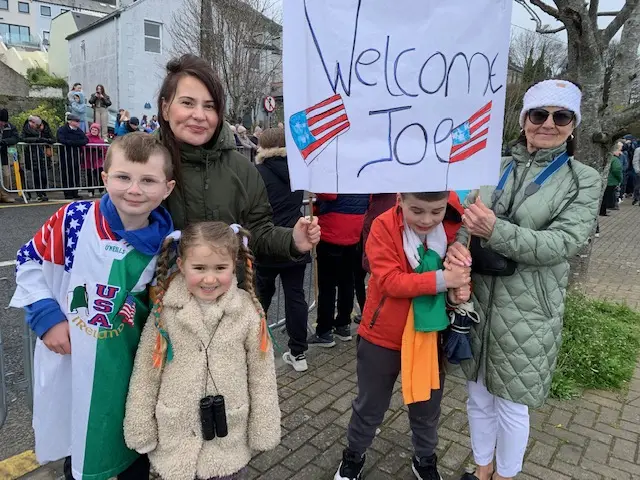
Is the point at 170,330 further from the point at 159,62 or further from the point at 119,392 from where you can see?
the point at 159,62

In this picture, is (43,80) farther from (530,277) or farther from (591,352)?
(530,277)

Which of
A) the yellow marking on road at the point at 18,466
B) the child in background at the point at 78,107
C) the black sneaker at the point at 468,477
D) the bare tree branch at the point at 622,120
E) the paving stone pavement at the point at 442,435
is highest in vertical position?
the child in background at the point at 78,107

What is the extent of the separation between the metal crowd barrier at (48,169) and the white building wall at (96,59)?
64.9 ft

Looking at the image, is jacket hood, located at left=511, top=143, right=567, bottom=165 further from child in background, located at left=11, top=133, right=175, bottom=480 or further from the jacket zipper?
child in background, located at left=11, top=133, right=175, bottom=480

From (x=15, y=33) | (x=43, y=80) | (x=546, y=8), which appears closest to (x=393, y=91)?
(x=546, y=8)

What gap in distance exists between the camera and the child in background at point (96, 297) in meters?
1.86

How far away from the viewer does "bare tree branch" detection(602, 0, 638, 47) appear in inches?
189

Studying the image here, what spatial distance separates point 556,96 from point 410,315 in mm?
1227

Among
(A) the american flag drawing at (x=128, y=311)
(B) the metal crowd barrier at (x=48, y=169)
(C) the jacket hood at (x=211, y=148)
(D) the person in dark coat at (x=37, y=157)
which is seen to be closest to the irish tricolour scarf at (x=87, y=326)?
(A) the american flag drawing at (x=128, y=311)

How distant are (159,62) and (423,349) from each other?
3062 centimetres

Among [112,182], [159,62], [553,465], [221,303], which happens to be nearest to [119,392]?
[221,303]

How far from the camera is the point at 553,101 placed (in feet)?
7.62

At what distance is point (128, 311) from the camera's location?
6.25 ft

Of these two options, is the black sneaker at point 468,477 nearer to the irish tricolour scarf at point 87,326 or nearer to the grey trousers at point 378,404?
the grey trousers at point 378,404
